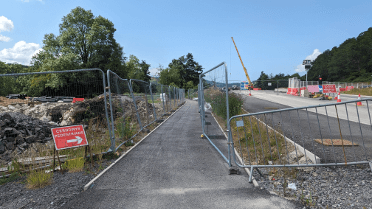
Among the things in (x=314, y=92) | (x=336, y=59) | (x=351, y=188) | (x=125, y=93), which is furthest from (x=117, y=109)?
(x=336, y=59)

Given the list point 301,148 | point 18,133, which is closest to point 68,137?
point 18,133

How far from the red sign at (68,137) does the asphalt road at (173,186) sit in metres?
1.10

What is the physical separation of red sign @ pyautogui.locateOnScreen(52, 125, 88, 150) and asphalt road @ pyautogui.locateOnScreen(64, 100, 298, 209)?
3.61 ft

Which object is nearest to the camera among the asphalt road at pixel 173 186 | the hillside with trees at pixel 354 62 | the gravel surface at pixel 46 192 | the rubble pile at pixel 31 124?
the asphalt road at pixel 173 186

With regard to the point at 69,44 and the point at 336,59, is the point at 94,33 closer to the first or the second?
the point at 69,44

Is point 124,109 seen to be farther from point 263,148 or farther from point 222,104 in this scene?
point 263,148

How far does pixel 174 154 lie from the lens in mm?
6941

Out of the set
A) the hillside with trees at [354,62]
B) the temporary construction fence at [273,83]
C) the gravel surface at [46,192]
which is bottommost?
the gravel surface at [46,192]

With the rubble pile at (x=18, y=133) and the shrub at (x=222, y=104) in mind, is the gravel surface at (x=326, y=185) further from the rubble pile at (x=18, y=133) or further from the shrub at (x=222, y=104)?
the rubble pile at (x=18, y=133)

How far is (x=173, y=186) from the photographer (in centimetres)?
462

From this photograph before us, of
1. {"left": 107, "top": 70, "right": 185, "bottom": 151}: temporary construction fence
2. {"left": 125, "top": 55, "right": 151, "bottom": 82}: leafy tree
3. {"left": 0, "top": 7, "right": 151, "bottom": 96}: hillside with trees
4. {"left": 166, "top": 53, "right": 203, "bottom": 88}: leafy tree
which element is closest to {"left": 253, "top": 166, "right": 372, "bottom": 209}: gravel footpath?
{"left": 107, "top": 70, "right": 185, "bottom": 151}: temporary construction fence

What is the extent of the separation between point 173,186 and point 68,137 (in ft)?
9.80

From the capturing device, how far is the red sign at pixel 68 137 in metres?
5.61

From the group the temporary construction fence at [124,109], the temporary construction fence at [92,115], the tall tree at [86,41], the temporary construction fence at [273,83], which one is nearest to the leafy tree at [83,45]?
the tall tree at [86,41]
